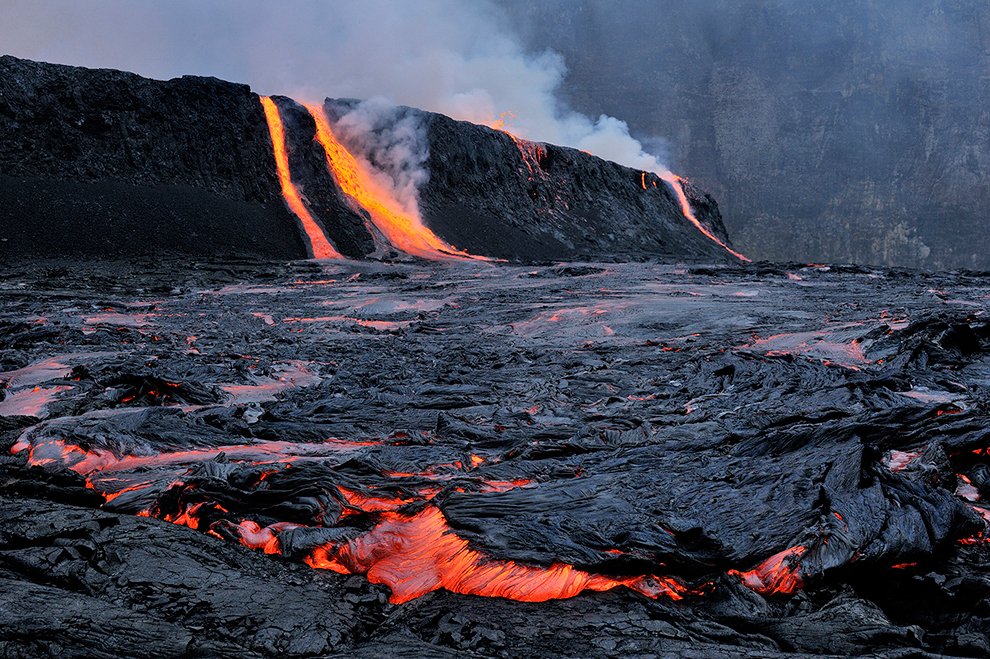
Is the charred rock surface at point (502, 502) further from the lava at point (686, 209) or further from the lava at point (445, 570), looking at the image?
the lava at point (686, 209)

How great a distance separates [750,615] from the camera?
248 cm

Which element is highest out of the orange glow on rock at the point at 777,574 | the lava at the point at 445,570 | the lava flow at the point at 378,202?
the lava flow at the point at 378,202

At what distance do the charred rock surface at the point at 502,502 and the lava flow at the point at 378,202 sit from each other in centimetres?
2285

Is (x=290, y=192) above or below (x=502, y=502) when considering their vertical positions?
above

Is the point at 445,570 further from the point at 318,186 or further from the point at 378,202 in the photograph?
the point at 378,202

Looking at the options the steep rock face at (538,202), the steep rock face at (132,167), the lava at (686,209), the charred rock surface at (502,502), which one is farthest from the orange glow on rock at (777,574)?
the lava at (686,209)

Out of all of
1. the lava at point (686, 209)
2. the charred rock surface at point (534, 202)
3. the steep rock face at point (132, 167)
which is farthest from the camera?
the lava at point (686, 209)

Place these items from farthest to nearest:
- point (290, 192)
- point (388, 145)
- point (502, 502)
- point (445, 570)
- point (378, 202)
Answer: point (388, 145), point (378, 202), point (290, 192), point (502, 502), point (445, 570)

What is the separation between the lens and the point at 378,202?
33.7 meters

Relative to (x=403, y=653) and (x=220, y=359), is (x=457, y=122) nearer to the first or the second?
(x=220, y=359)

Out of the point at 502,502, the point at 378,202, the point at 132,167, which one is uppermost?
the point at 132,167

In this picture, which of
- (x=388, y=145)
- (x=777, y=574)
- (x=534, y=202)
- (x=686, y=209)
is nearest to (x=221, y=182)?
(x=388, y=145)

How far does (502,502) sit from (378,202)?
31.8 m

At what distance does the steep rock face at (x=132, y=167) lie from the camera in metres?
24.1
